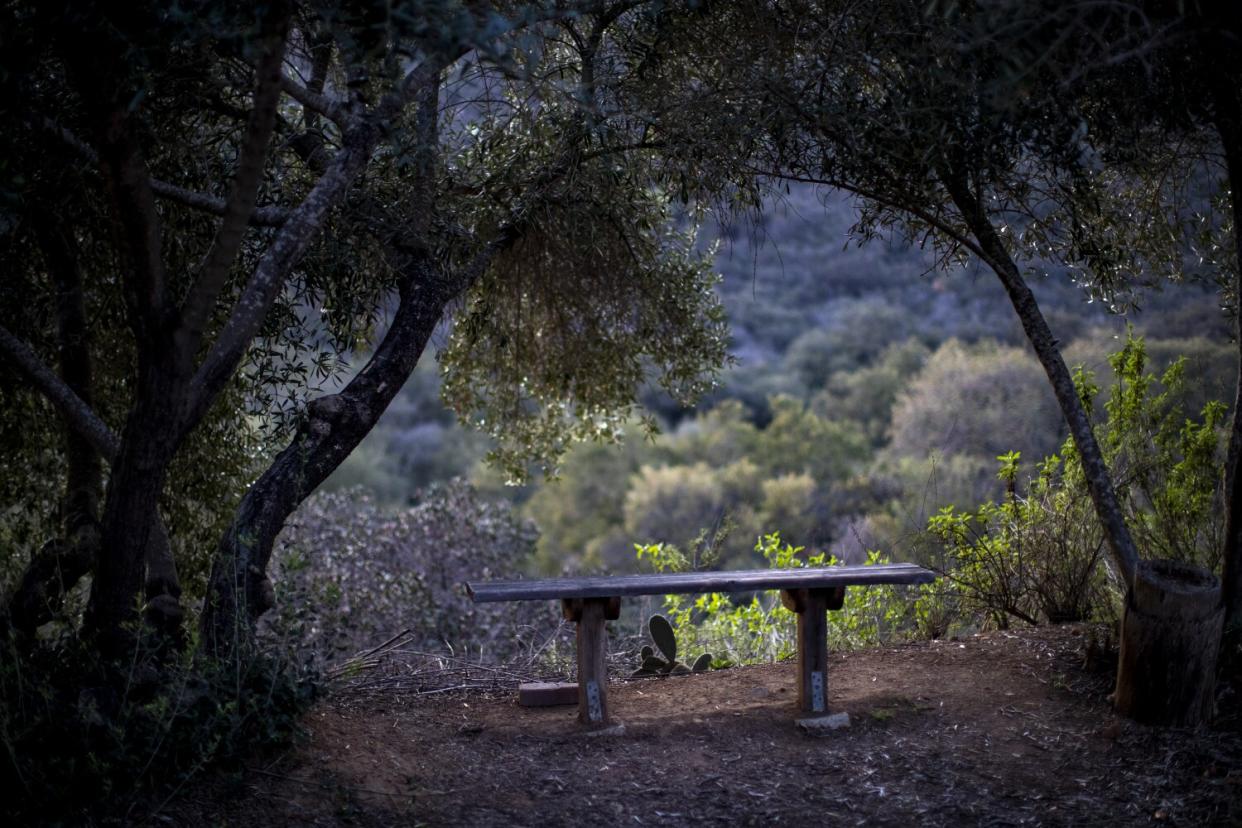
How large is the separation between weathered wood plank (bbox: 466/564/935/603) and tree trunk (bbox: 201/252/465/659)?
0.86 metres

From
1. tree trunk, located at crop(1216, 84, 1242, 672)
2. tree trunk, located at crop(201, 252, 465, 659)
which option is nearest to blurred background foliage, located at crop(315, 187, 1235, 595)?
tree trunk, located at crop(1216, 84, 1242, 672)

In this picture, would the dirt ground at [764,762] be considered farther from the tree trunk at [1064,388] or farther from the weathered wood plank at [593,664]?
the tree trunk at [1064,388]

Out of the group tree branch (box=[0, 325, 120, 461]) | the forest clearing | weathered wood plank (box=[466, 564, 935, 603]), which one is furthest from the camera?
weathered wood plank (box=[466, 564, 935, 603])

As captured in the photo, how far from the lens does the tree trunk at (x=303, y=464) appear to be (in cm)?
423

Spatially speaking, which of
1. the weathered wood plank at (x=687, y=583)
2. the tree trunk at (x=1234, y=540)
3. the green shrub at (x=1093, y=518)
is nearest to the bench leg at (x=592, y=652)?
the weathered wood plank at (x=687, y=583)

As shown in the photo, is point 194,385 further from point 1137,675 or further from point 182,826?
point 1137,675

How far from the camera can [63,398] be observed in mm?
4184

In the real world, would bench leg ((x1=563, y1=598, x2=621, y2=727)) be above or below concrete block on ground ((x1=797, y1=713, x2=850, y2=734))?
above

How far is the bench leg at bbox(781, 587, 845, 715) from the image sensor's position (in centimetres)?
475

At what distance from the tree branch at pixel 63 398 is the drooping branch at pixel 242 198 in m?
0.70

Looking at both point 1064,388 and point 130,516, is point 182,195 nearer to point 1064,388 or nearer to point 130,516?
point 130,516

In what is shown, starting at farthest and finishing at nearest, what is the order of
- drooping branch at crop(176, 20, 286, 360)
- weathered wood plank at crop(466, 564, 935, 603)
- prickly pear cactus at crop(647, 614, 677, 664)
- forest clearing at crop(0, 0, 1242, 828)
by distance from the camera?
prickly pear cactus at crop(647, 614, 677, 664) < weathered wood plank at crop(466, 564, 935, 603) < forest clearing at crop(0, 0, 1242, 828) < drooping branch at crop(176, 20, 286, 360)

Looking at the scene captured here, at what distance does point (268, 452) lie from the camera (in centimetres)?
591

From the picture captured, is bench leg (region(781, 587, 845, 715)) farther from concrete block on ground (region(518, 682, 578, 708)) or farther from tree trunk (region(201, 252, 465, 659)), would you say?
tree trunk (region(201, 252, 465, 659))
